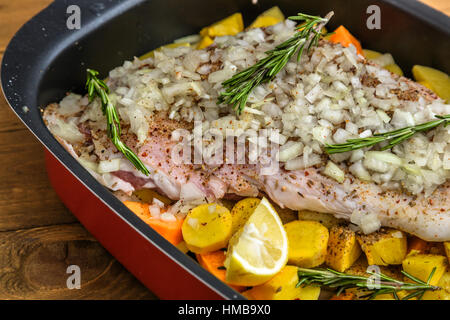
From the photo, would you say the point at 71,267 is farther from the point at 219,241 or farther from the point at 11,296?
the point at 219,241

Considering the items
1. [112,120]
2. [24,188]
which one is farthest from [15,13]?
[112,120]

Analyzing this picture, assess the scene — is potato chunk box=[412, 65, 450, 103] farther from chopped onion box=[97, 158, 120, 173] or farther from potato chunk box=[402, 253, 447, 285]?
chopped onion box=[97, 158, 120, 173]

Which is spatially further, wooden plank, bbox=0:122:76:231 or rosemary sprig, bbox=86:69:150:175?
wooden plank, bbox=0:122:76:231

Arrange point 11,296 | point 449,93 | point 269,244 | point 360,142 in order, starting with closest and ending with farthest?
point 269,244 → point 360,142 → point 11,296 → point 449,93

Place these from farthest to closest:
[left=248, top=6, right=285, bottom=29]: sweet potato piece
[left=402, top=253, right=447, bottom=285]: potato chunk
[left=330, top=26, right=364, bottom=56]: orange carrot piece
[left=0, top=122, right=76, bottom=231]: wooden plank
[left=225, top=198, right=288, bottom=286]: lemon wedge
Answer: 1. [left=248, top=6, right=285, bottom=29]: sweet potato piece
2. [left=330, top=26, right=364, bottom=56]: orange carrot piece
3. [left=0, top=122, right=76, bottom=231]: wooden plank
4. [left=402, top=253, right=447, bottom=285]: potato chunk
5. [left=225, top=198, right=288, bottom=286]: lemon wedge

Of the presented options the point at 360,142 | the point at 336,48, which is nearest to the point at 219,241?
the point at 360,142

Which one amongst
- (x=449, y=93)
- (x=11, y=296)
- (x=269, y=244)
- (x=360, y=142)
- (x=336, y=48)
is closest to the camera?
(x=269, y=244)

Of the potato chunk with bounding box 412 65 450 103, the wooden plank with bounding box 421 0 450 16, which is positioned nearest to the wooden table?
the potato chunk with bounding box 412 65 450 103

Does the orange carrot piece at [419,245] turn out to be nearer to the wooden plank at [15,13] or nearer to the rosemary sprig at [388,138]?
the rosemary sprig at [388,138]
